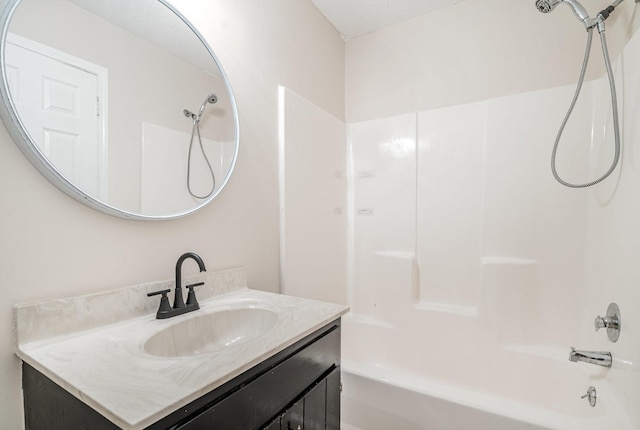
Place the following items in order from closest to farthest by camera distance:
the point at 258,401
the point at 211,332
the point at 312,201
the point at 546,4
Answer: the point at 258,401 < the point at 211,332 < the point at 546,4 < the point at 312,201

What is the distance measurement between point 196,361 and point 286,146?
1.15 meters

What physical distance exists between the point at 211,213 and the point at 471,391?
1451mm

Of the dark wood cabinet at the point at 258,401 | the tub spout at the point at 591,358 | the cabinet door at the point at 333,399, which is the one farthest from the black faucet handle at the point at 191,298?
the tub spout at the point at 591,358

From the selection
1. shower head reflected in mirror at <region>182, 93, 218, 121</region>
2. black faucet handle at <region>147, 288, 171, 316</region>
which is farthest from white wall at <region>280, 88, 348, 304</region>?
black faucet handle at <region>147, 288, 171, 316</region>

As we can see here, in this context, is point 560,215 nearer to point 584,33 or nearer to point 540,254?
point 540,254

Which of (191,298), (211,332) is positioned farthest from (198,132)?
(211,332)

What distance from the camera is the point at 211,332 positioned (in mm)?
954

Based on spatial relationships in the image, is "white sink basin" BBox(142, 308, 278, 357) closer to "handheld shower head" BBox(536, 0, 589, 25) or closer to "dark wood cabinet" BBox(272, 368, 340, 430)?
"dark wood cabinet" BBox(272, 368, 340, 430)

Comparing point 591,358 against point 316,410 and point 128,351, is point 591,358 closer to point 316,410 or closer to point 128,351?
point 316,410

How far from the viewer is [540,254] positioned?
1.59 m

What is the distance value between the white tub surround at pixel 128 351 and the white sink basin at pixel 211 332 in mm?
22

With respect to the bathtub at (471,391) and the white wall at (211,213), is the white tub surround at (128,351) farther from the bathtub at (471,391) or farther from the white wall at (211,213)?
the bathtub at (471,391)

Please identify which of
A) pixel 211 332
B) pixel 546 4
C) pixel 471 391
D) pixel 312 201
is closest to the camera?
pixel 211 332

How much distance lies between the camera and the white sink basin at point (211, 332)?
32.4 inches
